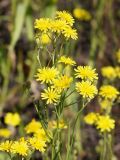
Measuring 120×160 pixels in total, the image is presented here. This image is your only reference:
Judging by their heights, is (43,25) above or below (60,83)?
above

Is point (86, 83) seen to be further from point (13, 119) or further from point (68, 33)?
point (13, 119)

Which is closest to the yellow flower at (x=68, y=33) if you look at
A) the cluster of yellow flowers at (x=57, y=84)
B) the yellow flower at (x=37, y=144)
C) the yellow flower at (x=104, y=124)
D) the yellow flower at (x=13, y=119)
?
the cluster of yellow flowers at (x=57, y=84)

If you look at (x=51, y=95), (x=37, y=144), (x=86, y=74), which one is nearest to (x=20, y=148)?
(x=37, y=144)

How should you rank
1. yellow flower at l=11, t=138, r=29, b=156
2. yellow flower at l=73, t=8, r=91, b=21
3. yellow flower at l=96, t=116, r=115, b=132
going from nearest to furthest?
yellow flower at l=11, t=138, r=29, b=156
yellow flower at l=96, t=116, r=115, b=132
yellow flower at l=73, t=8, r=91, b=21

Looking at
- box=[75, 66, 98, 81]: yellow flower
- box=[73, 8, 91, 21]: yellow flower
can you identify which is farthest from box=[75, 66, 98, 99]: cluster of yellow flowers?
box=[73, 8, 91, 21]: yellow flower

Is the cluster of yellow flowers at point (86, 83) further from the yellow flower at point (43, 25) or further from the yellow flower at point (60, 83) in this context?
the yellow flower at point (43, 25)

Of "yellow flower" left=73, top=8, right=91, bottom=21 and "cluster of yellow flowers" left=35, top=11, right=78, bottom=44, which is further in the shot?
"yellow flower" left=73, top=8, right=91, bottom=21

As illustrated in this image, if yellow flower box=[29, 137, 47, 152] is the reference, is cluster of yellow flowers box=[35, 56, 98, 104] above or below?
above

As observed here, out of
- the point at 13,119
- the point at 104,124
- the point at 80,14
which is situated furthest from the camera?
the point at 80,14

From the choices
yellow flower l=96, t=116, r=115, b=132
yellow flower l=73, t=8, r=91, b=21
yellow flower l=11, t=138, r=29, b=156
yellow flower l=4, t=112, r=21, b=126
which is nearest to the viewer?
yellow flower l=11, t=138, r=29, b=156

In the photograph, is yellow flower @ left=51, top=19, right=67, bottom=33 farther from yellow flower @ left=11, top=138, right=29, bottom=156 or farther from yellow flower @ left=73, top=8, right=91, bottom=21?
yellow flower @ left=73, top=8, right=91, bottom=21

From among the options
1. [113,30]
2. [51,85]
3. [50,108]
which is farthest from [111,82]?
[51,85]

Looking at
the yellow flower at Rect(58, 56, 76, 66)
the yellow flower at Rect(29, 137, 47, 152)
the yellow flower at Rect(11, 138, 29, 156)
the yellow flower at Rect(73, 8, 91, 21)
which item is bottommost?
the yellow flower at Rect(11, 138, 29, 156)

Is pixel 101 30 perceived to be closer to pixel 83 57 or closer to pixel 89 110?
pixel 83 57
